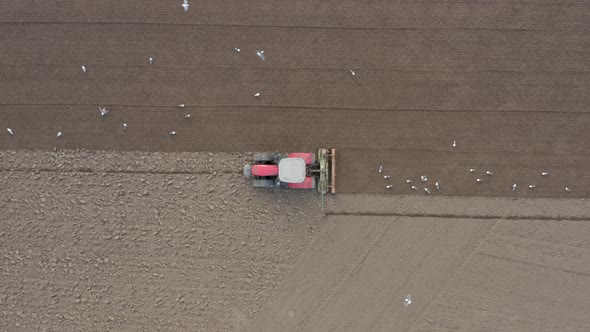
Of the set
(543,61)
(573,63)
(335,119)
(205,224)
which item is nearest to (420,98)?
(335,119)

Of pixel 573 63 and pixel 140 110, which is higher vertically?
pixel 573 63

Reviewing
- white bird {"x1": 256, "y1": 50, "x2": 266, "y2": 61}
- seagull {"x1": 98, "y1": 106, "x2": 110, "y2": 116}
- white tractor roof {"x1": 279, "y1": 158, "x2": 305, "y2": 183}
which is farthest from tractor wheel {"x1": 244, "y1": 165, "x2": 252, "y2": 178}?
seagull {"x1": 98, "y1": 106, "x2": 110, "y2": 116}

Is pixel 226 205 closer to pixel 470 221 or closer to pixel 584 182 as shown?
pixel 470 221

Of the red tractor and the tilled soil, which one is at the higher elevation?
the red tractor

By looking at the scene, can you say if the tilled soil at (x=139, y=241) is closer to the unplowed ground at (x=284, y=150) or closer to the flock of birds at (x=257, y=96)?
the unplowed ground at (x=284, y=150)

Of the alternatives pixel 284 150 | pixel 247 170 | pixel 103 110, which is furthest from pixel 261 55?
pixel 103 110

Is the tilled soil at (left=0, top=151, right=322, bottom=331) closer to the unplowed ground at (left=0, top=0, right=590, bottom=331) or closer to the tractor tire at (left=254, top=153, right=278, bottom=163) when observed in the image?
the unplowed ground at (left=0, top=0, right=590, bottom=331)
